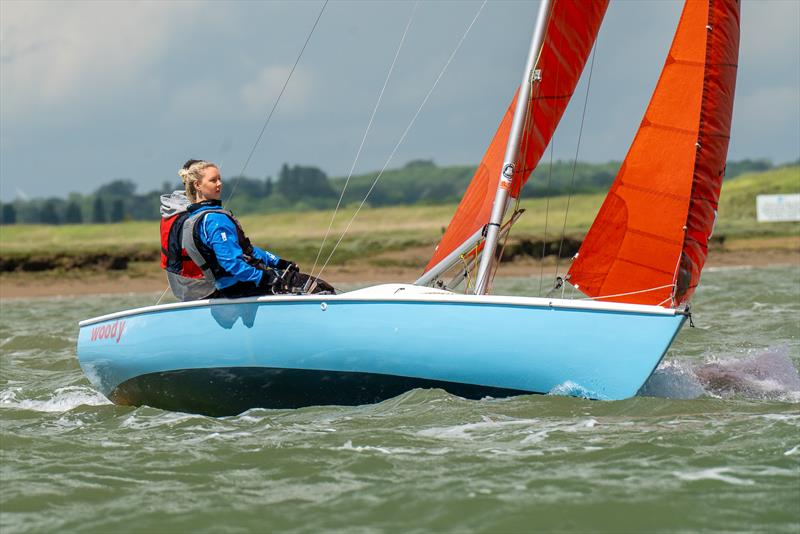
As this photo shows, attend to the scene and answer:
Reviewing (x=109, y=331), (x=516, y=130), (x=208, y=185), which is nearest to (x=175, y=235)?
(x=208, y=185)

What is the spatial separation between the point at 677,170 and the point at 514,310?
1836 millimetres

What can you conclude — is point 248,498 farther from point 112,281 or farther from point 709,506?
point 112,281

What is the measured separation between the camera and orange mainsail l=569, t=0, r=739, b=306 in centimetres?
778

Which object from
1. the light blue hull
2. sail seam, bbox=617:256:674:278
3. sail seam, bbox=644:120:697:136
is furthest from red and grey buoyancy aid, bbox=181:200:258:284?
sail seam, bbox=644:120:697:136

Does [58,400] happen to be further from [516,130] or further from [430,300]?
[516,130]

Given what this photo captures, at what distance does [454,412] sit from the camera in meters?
6.93

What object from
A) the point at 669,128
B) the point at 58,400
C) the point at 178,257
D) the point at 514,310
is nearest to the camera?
the point at 514,310

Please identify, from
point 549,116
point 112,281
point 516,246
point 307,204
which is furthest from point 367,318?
point 307,204

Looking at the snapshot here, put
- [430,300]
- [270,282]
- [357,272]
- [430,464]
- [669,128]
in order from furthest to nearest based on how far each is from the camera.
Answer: [357,272] → [669,128] → [270,282] → [430,300] → [430,464]

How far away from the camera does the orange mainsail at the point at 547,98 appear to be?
8.34 m

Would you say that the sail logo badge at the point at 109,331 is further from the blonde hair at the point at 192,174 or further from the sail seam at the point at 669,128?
the sail seam at the point at 669,128

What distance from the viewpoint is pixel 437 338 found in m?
6.89

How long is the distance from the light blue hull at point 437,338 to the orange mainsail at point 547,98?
1.67 m

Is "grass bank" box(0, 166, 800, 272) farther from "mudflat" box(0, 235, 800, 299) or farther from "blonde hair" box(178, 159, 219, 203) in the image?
"blonde hair" box(178, 159, 219, 203)
